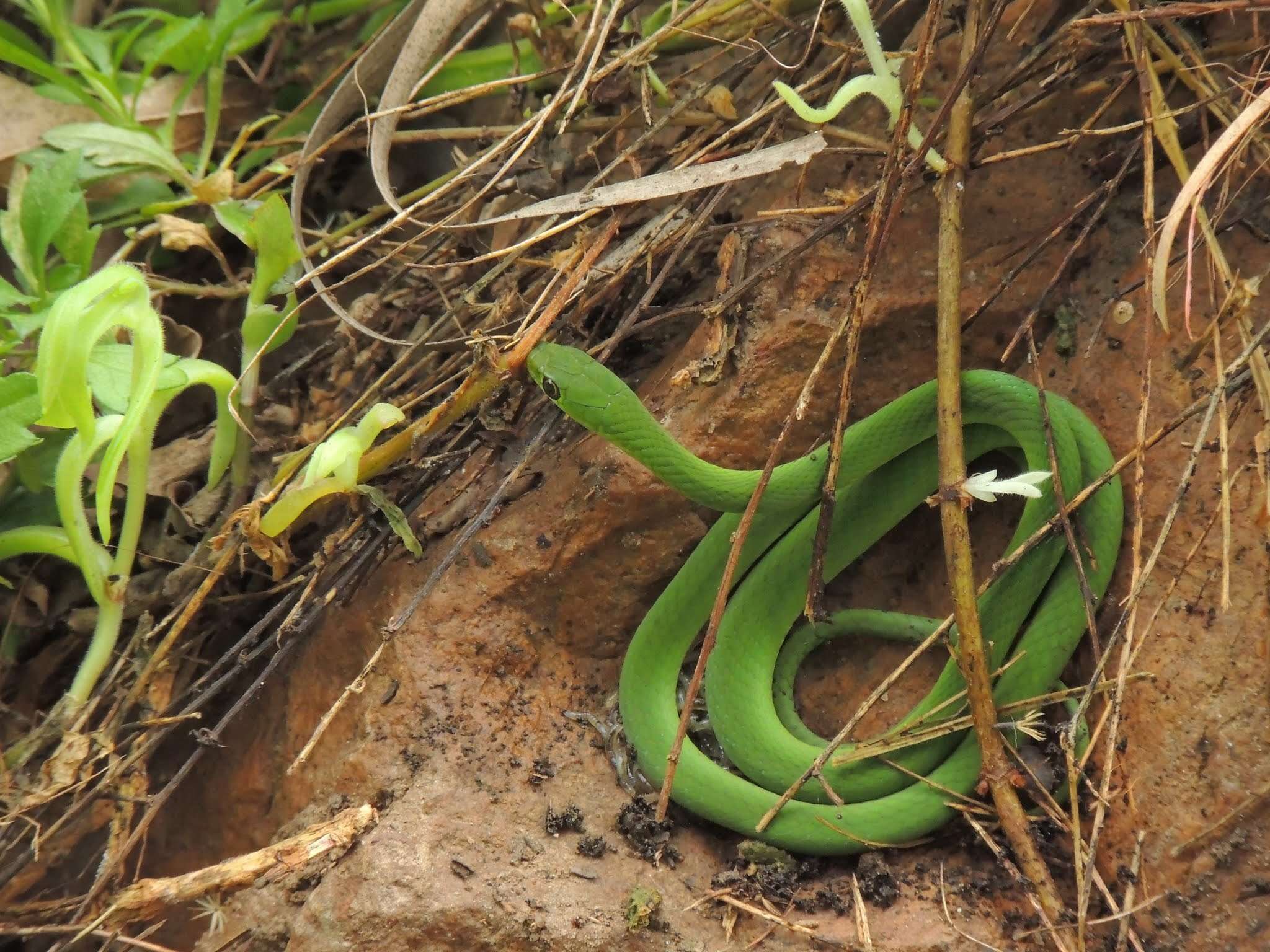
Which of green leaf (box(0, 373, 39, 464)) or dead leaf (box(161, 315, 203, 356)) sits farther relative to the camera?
dead leaf (box(161, 315, 203, 356))

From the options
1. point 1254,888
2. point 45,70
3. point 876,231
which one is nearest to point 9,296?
point 45,70

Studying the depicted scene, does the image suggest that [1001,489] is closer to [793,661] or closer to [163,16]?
[793,661]

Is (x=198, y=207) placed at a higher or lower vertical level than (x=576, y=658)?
higher

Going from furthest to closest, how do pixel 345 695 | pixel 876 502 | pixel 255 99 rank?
pixel 255 99 < pixel 876 502 < pixel 345 695

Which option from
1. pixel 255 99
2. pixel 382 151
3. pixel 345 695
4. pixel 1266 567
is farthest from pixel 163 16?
pixel 1266 567

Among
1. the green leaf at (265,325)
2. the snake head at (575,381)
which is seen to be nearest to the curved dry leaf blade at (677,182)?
the snake head at (575,381)

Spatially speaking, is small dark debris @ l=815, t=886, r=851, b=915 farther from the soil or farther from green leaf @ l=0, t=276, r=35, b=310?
green leaf @ l=0, t=276, r=35, b=310

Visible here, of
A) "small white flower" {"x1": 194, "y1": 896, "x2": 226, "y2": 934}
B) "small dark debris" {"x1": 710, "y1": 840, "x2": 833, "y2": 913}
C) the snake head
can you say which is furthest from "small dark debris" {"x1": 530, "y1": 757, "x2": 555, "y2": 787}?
the snake head
